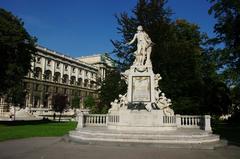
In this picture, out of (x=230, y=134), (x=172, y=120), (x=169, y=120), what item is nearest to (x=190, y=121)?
(x=172, y=120)

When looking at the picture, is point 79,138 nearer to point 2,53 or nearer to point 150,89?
point 150,89

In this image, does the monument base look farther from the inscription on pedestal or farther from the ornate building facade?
the ornate building facade

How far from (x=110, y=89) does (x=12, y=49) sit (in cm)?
1277

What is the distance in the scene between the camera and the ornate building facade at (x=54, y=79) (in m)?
79.7

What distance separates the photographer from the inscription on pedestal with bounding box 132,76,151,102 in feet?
59.2

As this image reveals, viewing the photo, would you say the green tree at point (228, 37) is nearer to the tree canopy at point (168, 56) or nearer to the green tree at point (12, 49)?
the tree canopy at point (168, 56)

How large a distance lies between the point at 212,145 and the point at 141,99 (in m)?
6.50

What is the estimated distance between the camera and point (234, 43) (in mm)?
19266

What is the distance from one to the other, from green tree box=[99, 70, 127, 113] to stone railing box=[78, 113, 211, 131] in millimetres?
8675

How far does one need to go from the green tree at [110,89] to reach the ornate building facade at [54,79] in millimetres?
41540

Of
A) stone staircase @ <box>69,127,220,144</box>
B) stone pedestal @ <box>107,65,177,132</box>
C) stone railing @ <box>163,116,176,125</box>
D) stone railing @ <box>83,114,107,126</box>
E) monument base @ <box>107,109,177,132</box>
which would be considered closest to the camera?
stone staircase @ <box>69,127,220,144</box>

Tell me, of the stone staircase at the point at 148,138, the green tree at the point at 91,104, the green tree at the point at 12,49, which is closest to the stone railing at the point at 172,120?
the stone staircase at the point at 148,138

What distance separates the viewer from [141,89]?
18.3 metres

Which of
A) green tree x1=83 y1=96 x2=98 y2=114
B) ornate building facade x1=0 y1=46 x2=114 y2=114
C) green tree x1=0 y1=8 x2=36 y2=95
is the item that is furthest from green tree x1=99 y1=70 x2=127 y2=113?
ornate building facade x1=0 y1=46 x2=114 y2=114
